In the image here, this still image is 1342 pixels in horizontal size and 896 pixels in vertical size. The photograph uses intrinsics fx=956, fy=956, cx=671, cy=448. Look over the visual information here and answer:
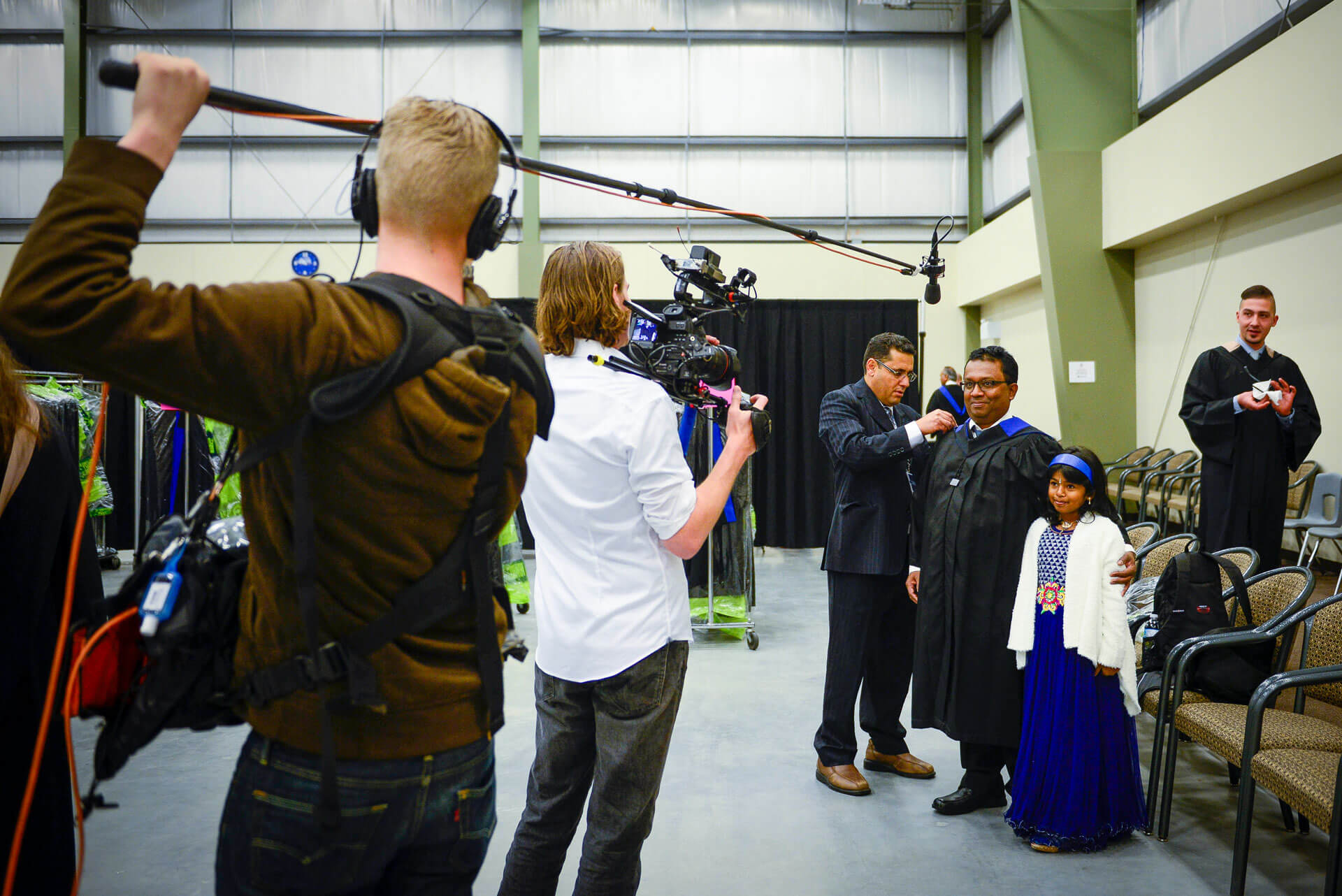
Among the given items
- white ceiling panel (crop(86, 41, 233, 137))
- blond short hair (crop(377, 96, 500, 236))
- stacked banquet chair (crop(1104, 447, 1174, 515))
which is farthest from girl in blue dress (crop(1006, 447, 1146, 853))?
white ceiling panel (crop(86, 41, 233, 137))

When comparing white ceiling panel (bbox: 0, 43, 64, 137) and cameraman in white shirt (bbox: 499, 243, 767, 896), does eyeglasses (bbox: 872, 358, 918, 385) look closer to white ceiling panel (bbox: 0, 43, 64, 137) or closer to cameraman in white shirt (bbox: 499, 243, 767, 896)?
cameraman in white shirt (bbox: 499, 243, 767, 896)

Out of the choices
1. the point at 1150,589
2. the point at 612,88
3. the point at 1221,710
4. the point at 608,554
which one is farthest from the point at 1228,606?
the point at 612,88

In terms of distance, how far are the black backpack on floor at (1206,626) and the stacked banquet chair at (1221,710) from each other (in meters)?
0.03

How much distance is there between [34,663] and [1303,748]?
2.64m

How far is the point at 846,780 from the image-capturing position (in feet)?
9.84

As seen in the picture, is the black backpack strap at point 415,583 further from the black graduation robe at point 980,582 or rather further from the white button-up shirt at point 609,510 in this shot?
the black graduation robe at point 980,582

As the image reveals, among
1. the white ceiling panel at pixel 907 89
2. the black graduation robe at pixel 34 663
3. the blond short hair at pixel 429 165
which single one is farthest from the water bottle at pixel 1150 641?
the white ceiling panel at pixel 907 89

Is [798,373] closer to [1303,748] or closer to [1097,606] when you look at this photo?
[1097,606]

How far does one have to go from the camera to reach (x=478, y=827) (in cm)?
101

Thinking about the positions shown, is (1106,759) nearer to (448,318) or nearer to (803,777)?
(803,777)

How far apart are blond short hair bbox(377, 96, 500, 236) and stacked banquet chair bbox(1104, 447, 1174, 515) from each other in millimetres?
5787

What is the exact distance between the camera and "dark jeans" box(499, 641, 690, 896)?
5.31 ft

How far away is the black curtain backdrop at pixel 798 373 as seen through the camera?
9016 millimetres

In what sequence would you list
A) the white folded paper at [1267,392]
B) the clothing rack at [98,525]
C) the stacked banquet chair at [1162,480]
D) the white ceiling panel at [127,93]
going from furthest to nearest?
1. the white ceiling panel at [127,93]
2. the clothing rack at [98,525]
3. the stacked banquet chair at [1162,480]
4. the white folded paper at [1267,392]
